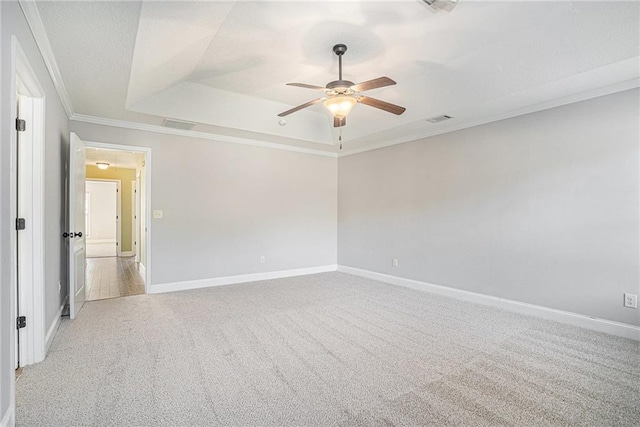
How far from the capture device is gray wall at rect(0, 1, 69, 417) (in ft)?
5.33

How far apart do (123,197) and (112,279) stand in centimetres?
398

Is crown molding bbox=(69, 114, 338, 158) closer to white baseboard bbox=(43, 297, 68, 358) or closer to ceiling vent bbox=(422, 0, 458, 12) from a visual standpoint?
white baseboard bbox=(43, 297, 68, 358)

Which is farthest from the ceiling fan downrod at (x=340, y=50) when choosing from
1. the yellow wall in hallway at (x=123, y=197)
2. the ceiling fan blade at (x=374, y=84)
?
the yellow wall in hallway at (x=123, y=197)

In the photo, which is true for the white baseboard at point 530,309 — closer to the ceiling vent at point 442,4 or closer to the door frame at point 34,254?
the ceiling vent at point 442,4

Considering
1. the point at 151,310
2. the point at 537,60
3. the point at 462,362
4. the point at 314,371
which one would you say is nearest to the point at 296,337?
the point at 314,371

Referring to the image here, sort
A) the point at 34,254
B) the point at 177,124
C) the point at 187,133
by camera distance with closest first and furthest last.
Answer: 1. the point at 34,254
2. the point at 177,124
3. the point at 187,133

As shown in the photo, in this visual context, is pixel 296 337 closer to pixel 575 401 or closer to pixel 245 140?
pixel 575 401

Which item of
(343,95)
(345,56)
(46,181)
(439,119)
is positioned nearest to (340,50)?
(345,56)

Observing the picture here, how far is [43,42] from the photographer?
2316 mm

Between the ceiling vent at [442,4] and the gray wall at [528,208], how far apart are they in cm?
208

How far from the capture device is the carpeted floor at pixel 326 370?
187 centimetres

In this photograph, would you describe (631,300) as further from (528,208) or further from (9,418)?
(9,418)

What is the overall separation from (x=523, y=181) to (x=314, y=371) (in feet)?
10.8

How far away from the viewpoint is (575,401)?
6.63 feet
